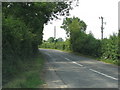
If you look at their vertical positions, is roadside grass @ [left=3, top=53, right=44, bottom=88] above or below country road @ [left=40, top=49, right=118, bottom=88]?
above

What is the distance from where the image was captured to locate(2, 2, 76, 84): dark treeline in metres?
13.1

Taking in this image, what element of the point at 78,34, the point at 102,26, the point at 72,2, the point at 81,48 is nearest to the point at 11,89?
the point at 72,2

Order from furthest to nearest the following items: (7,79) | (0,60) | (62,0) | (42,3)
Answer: (62,0) → (42,3) → (7,79) → (0,60)

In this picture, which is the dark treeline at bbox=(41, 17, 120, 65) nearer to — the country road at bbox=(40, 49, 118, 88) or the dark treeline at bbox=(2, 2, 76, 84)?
the dark treeline at bbox=(2, 2, 76, 84)

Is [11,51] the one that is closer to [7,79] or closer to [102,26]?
[7,79]

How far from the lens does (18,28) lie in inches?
672

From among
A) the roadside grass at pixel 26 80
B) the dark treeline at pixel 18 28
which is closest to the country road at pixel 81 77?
the roadside grass at pixel 26 80

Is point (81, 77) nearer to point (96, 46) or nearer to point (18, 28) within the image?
point (18, 28)

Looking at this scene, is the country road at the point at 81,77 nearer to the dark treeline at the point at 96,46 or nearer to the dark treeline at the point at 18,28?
the dark treeline at the point at 18,28

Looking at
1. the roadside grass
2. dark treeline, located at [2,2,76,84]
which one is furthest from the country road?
dark treeline, located at [2,2,76,84]

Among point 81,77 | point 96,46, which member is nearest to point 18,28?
point 81,77

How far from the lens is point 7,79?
12.7 m

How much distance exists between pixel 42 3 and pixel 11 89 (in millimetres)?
13215

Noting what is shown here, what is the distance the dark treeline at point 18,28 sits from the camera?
1305 centimetres
